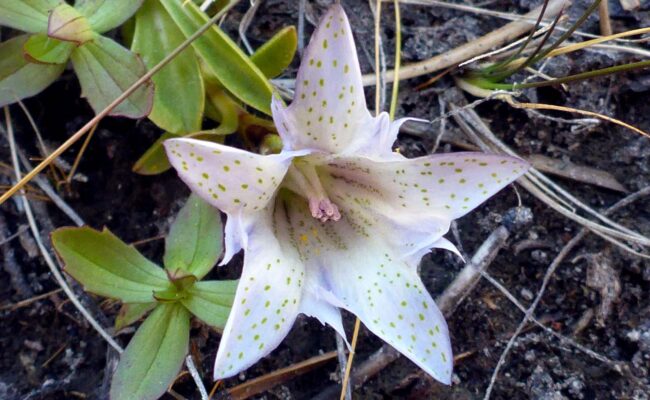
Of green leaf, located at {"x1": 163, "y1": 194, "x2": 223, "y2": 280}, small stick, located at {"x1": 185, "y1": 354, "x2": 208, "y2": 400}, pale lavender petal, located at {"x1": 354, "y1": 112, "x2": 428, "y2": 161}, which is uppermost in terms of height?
pale lavender petal, located at {"x1": 354, "y1": 112, "x2": 428, "y2": 161}

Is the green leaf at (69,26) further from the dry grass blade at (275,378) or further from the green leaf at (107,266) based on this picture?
the dry grass blade at (275,378)

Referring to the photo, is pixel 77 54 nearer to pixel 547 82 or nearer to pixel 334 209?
pixel 334 209

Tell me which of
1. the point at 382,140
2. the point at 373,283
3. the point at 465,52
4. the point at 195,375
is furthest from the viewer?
the point at 465,52

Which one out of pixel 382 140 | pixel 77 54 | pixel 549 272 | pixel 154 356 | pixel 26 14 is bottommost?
pixel 549 272

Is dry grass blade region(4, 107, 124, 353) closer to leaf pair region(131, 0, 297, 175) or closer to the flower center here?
leaf pair region(131, 0, 297, 175)

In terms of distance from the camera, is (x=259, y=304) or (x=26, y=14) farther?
(x=26, y=14)

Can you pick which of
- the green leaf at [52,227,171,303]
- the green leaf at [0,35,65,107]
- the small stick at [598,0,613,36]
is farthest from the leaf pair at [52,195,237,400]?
the small stick at [598,0,613,36]

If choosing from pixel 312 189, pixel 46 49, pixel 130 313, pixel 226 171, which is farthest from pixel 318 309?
pixel 46 49
